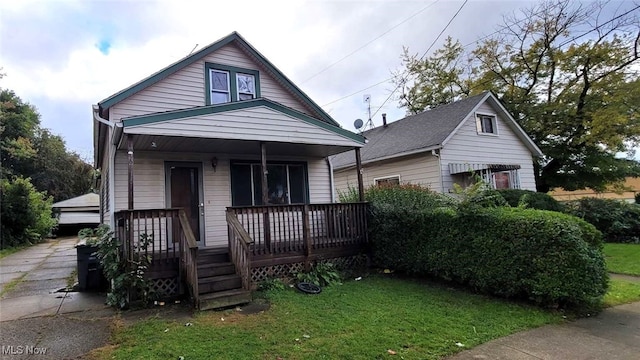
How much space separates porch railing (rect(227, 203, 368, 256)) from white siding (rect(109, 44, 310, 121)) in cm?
331

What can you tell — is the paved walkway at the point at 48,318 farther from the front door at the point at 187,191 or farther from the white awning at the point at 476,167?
the white awning at the point at 476,167

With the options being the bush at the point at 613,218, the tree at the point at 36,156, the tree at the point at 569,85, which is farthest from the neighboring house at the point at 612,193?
the tree at the point at 36,156

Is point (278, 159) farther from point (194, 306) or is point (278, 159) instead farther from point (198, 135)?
point (194, 306)

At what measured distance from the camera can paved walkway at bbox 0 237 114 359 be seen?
13.4ft

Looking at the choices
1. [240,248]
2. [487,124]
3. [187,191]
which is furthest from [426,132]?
[240,248]

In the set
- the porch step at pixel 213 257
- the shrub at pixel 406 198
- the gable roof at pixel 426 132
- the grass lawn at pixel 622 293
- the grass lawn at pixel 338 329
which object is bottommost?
the grass lawn at pixel 622 293

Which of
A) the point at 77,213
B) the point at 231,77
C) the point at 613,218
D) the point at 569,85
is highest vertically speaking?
the point at 569,85

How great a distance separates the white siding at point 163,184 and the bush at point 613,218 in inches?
446

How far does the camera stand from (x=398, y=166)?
1348cm

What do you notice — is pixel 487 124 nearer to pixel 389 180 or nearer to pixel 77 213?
pixel 389 180

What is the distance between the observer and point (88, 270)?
6.92 metres

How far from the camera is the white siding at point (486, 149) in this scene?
481 inches

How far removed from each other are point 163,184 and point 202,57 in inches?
135

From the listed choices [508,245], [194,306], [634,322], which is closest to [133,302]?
[194,306]
